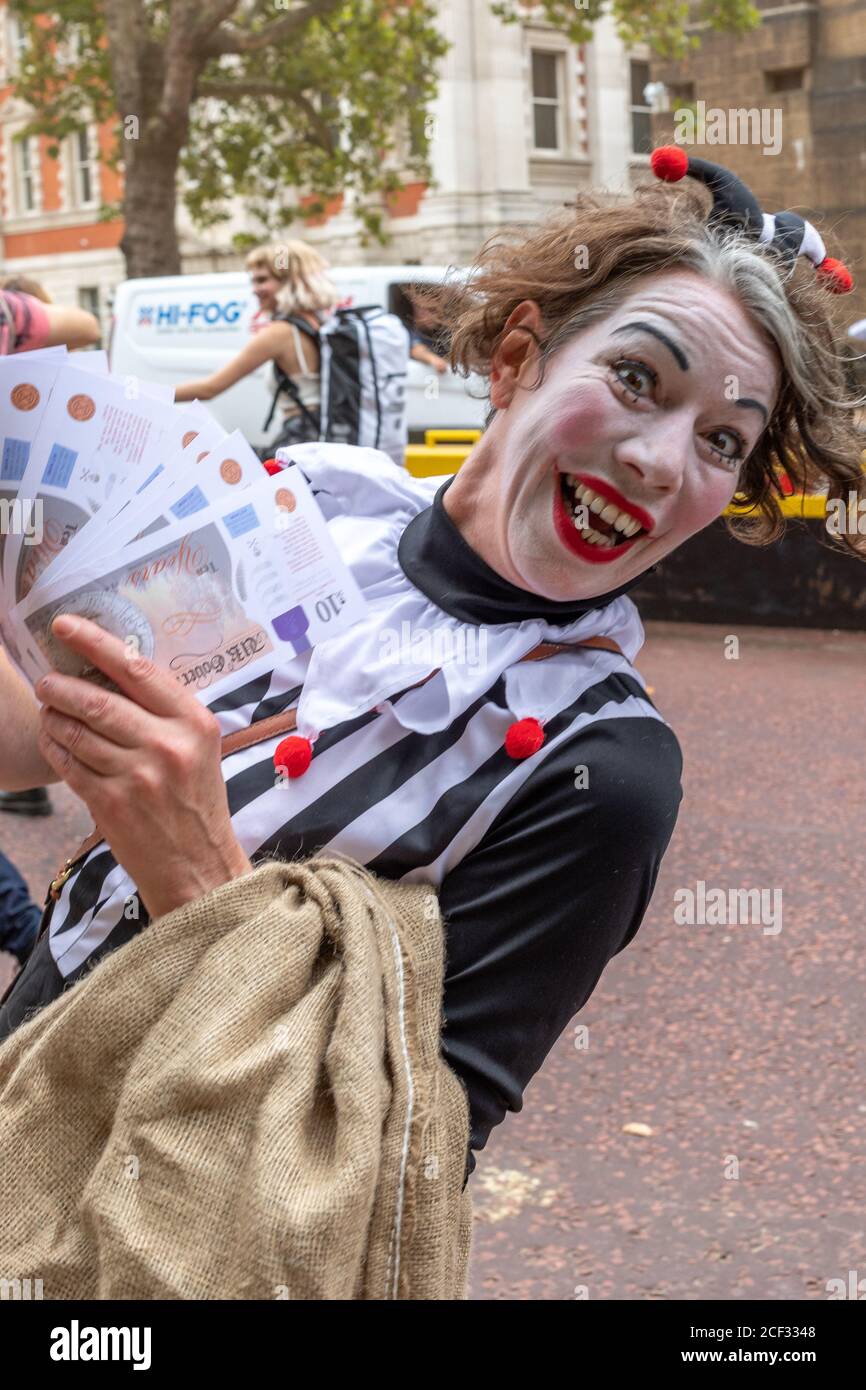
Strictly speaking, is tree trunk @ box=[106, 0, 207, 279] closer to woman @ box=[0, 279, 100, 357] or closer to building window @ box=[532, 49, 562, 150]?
woman @ box=[0, 279, 100, 357]

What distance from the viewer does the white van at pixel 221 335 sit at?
44.6ft

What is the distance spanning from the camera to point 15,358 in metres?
1.36

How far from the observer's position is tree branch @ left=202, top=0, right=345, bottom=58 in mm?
17188

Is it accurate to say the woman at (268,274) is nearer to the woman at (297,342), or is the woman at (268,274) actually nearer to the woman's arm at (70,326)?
the woman at (297,342)

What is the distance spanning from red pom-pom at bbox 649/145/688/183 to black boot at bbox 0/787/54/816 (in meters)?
5.00

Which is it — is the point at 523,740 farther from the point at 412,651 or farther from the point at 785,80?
the point at 785,80

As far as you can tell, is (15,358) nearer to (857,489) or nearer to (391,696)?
(391,696)

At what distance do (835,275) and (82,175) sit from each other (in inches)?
1514

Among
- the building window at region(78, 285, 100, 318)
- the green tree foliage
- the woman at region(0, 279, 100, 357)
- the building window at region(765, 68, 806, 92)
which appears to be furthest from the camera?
the building window at region(78, 285, 100, 318)

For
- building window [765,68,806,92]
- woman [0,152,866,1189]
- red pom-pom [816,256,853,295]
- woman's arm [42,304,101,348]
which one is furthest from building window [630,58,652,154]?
woman [0,152,866,1189]

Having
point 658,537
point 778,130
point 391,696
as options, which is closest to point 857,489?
point 658,537

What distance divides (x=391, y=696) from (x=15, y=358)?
1.60 feet

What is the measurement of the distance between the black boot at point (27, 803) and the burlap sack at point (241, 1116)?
5133 mm

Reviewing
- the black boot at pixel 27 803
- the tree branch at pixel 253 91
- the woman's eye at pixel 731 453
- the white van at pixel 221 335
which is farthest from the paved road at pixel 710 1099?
the tree branch at pixel 253 91
